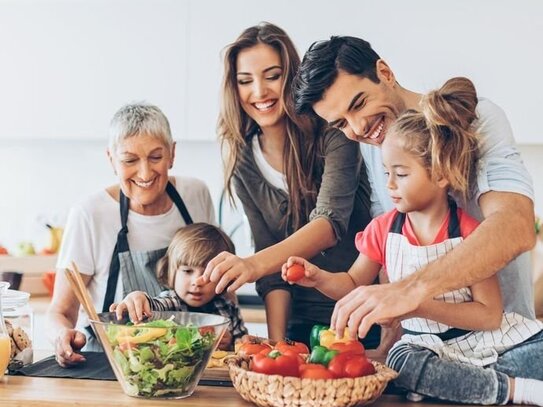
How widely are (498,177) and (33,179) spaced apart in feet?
9.03

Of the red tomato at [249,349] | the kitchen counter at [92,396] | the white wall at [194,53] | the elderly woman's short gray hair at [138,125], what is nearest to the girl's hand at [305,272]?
the red tomato at [249,349]

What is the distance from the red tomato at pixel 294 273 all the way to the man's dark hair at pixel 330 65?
405 millimetres

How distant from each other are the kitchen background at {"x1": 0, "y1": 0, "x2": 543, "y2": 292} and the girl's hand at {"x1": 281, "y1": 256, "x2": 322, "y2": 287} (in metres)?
1.55

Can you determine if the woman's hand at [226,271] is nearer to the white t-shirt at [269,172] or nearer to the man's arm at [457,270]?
the man's arm at [457,270]

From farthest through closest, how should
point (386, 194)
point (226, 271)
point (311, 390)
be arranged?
point (386, 194), point (226, 271), point (311, 390)

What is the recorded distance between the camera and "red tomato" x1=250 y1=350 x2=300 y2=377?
4.84 ft

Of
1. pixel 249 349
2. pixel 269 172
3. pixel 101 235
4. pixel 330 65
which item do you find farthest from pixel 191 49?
pixel 249 349

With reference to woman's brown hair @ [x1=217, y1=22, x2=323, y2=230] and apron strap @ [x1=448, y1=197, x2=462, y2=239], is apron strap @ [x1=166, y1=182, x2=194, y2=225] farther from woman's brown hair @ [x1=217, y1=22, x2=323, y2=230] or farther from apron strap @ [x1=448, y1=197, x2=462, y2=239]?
apron strap @ [x1=448, y1=197, x2=462, y2=239]

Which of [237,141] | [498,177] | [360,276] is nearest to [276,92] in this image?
[237,141]

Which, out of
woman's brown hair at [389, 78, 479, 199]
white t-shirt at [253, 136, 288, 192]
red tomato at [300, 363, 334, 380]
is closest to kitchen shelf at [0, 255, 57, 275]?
white t-shirt at [253, 136, 288, 192]

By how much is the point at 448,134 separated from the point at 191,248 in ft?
2.32

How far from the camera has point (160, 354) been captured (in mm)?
1529

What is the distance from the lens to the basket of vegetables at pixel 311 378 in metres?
1.42

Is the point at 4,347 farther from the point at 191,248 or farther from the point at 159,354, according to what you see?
the point at 191,248
